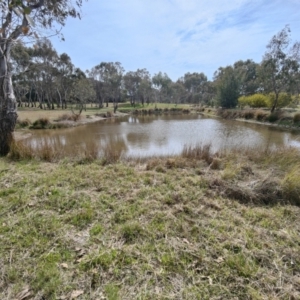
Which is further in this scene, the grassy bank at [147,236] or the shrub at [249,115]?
the shrub at [249,115]

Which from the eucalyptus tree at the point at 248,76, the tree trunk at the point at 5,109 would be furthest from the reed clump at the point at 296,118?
the eucalyptus tree at the point at 248,76

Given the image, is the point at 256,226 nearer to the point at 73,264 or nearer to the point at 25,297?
the point at 73,264

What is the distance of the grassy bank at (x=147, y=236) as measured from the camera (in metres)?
1.65

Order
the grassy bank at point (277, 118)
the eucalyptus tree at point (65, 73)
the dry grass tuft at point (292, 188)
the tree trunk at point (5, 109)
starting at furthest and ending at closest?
1. the eucalyptus tree at point (65, 73)
2. the grassy bank at point (277, 118)
3. the tree trunk at point (5, 109)
4. the dry grass tuft at point (292, 188)

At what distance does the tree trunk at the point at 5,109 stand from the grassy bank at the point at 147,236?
1898 millimetres

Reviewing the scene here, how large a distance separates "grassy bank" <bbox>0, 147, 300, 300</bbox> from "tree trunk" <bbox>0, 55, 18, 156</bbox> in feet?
6.23

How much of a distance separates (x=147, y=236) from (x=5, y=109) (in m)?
5.37

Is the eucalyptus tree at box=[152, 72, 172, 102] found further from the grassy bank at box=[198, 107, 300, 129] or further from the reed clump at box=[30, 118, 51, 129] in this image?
the reed clump at box=[30, 118, 51, 129]

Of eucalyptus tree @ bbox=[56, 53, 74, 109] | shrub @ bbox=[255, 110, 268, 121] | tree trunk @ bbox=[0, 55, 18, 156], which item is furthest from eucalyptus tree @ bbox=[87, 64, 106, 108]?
tree trunk @ bbox=[0, 55, 18, 156]

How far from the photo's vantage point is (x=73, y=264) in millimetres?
1840

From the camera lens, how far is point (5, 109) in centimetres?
528

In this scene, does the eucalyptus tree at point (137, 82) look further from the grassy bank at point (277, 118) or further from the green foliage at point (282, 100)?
the green foliage at point (282, 100)

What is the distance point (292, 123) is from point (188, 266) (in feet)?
58.3

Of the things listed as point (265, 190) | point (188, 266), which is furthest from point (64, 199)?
point (265, 190)
